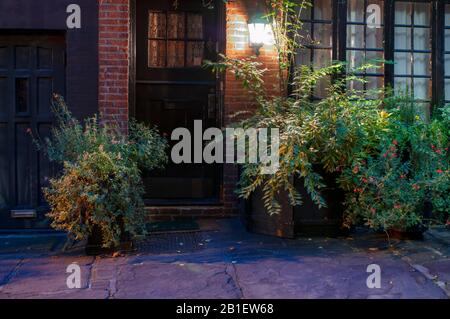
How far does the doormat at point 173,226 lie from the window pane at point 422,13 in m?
4.05

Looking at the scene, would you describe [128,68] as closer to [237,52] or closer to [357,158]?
[237,52]

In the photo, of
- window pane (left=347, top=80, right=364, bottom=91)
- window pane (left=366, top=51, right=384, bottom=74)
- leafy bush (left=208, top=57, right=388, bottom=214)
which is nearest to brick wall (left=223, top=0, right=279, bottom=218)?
leafy bush (left=208, top=57, right=388, bottom=214)

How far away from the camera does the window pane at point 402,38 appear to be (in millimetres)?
7375

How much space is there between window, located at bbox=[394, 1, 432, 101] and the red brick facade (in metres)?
1.81

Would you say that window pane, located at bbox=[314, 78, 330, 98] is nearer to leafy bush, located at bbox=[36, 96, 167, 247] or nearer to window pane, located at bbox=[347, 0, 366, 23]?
window pane, located at bbox=[347, 0, 366, 23]

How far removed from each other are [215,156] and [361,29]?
2.60 metres

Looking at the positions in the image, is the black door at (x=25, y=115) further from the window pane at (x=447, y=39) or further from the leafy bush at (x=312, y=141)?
the window pane at (x=447, y=39)

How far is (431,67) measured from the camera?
7.38m

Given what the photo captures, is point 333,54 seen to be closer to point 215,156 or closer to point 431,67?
point 431,67

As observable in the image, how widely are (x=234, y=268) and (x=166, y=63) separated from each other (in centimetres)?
321

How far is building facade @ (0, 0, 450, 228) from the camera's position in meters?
6.59

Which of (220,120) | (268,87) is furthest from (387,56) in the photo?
(220,120)

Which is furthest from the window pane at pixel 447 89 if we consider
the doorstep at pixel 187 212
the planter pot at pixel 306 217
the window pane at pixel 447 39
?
the doorstep at pixel 187 212

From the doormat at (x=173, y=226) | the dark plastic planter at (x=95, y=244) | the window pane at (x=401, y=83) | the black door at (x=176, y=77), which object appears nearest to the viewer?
the dark plastic planter at (x=95, y=244)
